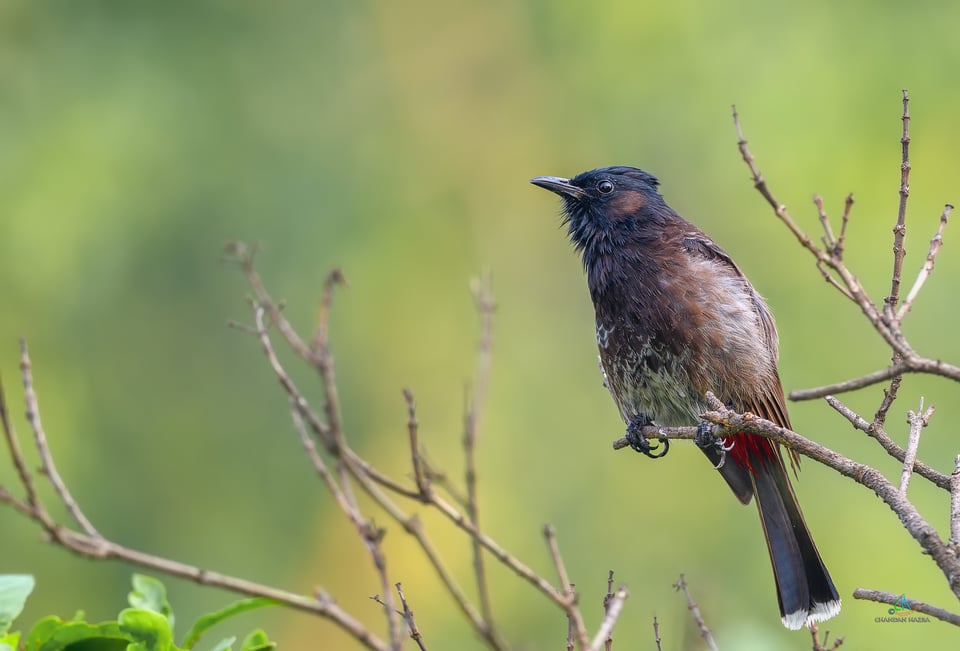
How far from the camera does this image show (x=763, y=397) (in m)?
4.47

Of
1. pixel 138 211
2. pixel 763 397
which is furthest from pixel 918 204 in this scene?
pixel 138 211

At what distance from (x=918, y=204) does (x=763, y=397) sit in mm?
6271

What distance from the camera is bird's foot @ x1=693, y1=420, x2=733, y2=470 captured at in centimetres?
362

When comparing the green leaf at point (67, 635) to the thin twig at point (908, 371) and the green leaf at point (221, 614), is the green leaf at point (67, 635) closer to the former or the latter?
the green leaf at point (221, 614)

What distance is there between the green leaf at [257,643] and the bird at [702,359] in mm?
2154

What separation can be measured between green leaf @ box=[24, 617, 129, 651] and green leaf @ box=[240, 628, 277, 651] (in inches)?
9.1

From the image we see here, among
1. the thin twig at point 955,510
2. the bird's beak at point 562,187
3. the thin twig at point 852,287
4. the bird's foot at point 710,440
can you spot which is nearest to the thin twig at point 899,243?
the thin twig at point 852,287

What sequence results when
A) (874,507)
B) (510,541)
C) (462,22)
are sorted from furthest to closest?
1. (462,22)
2. (510,541)
3. (874,507)

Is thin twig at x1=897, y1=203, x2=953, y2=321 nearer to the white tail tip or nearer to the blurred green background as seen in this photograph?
the white tail tip

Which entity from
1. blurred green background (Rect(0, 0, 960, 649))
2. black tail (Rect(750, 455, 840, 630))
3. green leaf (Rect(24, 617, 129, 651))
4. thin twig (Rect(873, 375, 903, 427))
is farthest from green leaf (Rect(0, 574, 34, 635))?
blurred green background (Rect(0, 0, 960, 649))

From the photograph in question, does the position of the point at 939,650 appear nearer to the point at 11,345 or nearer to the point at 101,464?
the point at 101,464

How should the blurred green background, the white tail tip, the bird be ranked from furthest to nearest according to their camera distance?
the blurred green background → the bird → the white tail tip

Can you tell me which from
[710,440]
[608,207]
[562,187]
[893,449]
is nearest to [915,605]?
[893,449]

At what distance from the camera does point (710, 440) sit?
3.82 meters
